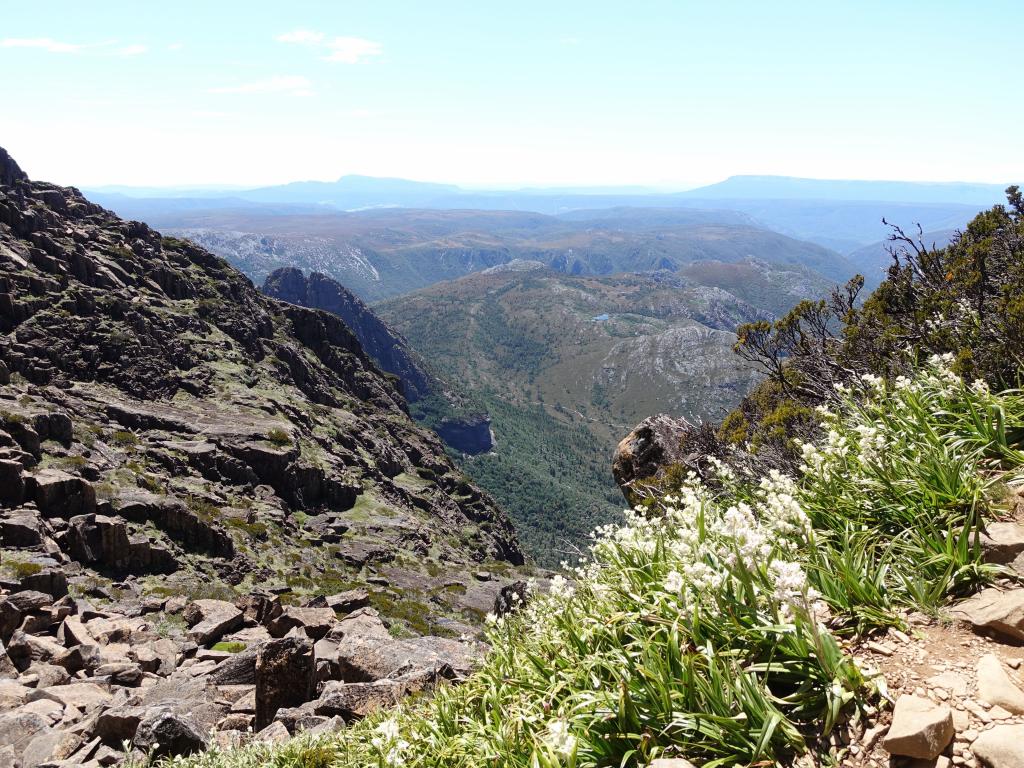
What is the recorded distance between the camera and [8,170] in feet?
348

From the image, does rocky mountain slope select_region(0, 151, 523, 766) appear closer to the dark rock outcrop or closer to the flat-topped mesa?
the flat-topped mesa

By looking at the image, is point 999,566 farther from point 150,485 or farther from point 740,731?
point 150,485

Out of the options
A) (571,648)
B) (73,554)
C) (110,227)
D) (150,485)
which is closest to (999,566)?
(571,648)

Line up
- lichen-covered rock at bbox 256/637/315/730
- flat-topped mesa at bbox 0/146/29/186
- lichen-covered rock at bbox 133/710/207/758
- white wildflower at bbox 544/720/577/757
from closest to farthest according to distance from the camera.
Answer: white wildflower at bbox 544/720/577/757
lichen-covered rock at bbox 133/710/207/758
lichen-covered rock at bbox 256/637/315/730
flat-topped mesa at bbox 0/146/29/186

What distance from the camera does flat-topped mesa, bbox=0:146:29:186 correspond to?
10412cm

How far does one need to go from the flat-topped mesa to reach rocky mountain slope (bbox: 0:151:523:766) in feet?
1.19

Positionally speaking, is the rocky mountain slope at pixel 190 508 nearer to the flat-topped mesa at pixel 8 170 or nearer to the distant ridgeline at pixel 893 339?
the flat-topped mesa at pixel 8 170

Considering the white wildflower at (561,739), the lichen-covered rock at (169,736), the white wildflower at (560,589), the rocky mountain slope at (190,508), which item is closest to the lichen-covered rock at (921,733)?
the white wildflower at (561,739)

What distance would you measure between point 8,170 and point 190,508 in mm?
86411

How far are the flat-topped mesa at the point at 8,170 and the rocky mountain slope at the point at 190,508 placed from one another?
362 millimetres

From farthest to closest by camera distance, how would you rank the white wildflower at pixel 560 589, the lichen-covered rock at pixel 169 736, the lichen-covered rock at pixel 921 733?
the lichen-covered rock at pixel 169 736 < the white wildflower at pixel 560 589 < the lichen-covered rock at pixel 921 733

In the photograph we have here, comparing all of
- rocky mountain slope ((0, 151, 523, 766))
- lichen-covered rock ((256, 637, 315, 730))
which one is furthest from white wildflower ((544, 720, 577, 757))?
lichen-covered rock ((256, 637, 315, 730))

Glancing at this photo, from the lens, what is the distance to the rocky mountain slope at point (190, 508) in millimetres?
15797

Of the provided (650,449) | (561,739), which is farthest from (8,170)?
(561,739)
